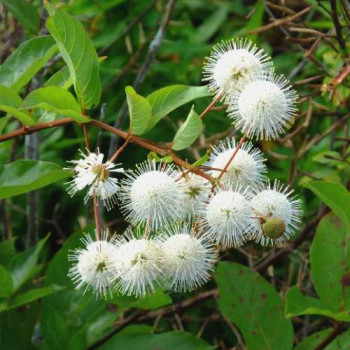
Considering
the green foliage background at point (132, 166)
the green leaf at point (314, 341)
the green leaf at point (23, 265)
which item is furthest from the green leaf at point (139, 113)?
the green leaf at point (314, 341)

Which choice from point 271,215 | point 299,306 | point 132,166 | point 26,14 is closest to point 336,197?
point 271,215

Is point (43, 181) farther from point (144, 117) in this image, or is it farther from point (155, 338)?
point (155, 338)

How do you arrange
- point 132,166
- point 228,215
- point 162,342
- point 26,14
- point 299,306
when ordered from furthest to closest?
point 132,166, point 26,14, point 162,342, point 299,306, point 228,215

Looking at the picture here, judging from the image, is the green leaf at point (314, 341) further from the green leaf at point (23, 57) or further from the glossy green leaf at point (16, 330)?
the green leaf at point (23, 57)

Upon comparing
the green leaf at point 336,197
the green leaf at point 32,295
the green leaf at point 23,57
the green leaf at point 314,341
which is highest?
the green leaf at point 23,57

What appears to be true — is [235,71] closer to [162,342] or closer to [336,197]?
[336,197]

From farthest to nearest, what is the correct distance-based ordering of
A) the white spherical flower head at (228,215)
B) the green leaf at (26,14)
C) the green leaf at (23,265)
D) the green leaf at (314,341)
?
1. the green leaf at (26,14)
2. the green leaf at (23,265)
3. the green leaf at (314,341)
4. the white spherical flower head at (228,215)

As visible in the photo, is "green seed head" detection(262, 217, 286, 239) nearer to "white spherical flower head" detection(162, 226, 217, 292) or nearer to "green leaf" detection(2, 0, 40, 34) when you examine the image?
"white spherical flower head" detection(162, 226, 217, 292)
